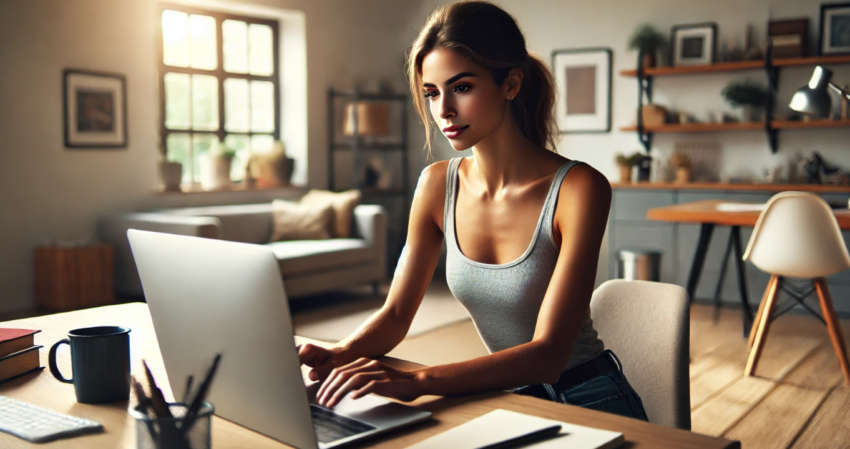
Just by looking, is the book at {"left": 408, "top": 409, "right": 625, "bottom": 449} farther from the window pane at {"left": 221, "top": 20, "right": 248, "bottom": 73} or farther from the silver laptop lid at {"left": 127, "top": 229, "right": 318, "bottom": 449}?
the window pane at {"left": 221, "top": 20, "right": 248, "bottom": 73}

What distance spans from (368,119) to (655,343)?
5019mm

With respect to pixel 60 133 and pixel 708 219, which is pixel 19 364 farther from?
pixel 60 133

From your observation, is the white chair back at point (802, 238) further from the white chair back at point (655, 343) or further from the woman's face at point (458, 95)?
the woman's face at point (458, 95)

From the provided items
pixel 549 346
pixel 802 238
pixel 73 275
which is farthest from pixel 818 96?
pixel 73 275

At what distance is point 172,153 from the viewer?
5.80 metres

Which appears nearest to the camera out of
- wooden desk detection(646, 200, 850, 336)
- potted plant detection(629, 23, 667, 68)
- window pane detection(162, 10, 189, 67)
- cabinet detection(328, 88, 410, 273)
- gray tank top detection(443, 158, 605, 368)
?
gray tank top detection(443, 158, 605, 368)

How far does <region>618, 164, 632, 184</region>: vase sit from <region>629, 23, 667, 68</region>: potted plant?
0.80 meters

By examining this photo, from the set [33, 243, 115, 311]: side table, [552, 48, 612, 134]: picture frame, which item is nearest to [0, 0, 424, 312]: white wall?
[33, 243, 115, 311]: side table

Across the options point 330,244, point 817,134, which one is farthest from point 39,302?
point 817,134

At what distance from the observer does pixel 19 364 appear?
1.16m

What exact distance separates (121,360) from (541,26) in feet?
19.8

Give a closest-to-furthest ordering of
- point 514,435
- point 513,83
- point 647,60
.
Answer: point 514,435, point 513,83, point 647,60

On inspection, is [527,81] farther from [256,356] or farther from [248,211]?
[248,211]

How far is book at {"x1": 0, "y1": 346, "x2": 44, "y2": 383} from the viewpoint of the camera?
1131mm
